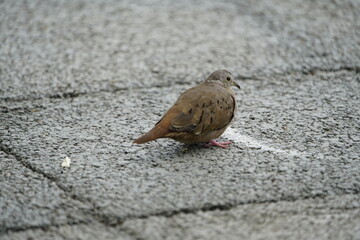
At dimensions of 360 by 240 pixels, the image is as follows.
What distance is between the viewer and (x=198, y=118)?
464 cm

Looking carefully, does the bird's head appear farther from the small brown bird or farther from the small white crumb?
the small white crumb

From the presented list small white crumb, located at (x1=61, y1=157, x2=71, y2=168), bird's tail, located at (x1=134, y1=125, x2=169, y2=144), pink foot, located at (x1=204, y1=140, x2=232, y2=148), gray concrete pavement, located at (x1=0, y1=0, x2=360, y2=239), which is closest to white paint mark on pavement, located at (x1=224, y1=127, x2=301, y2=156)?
gray concrete pavement, located at (x1=0, y1=0, x2=360, y2=239)

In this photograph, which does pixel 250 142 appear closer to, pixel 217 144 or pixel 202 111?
pixel 217 144

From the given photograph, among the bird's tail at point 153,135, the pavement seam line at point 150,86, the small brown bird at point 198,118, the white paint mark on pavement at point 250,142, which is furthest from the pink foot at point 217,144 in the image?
the pavement seam line at point 150,86

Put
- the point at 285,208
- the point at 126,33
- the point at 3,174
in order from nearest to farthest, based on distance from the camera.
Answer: the point at 285,208, the point at 3,174, the point at 126,33

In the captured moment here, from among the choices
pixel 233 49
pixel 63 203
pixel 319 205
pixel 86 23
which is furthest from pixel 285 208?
pixel 86 23

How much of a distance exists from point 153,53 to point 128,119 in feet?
5.37

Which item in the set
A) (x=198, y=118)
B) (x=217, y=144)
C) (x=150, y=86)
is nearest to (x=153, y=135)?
(x=198, y=118)

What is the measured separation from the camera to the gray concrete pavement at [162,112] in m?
3.84

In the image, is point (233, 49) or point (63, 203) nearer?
point (63, 203)

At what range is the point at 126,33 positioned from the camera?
24.5ft

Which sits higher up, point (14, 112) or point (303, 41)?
point (303, 41)

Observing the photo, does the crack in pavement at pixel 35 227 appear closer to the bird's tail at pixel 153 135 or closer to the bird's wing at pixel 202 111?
the bird's tail at pixel 153 135

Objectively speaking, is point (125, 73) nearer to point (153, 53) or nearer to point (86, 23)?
point (153, 53)
